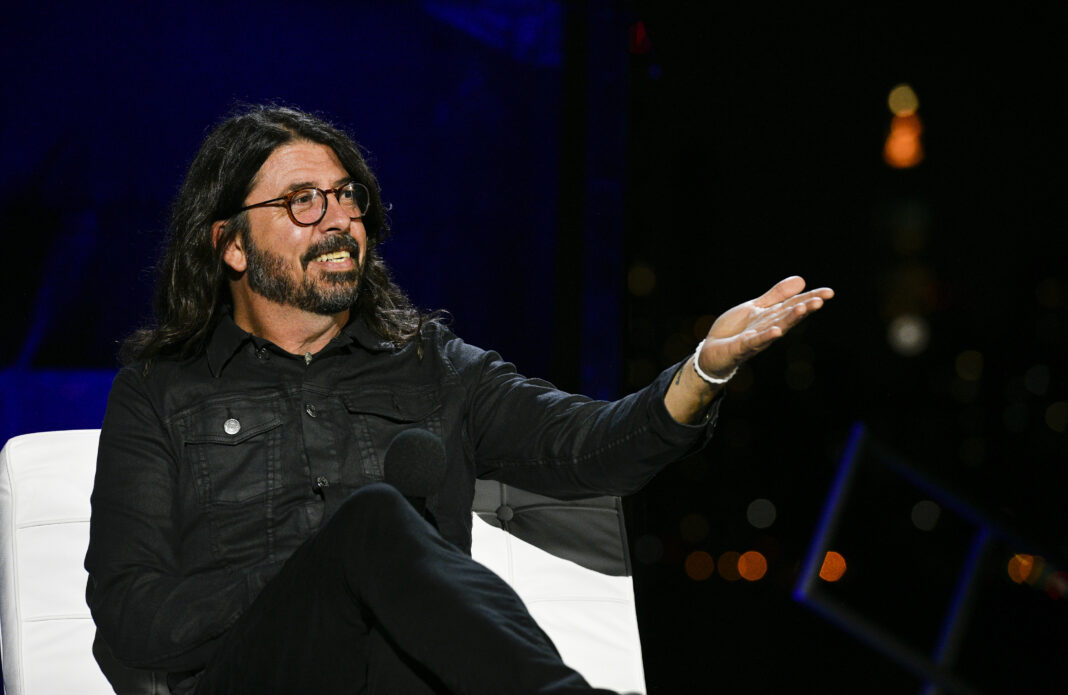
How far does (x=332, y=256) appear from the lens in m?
1.86

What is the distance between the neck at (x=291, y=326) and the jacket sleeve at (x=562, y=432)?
225 millimetres

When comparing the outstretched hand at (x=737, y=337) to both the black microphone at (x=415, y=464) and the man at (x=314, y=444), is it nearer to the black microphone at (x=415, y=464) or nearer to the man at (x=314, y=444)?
the man at (x=314, y=444)

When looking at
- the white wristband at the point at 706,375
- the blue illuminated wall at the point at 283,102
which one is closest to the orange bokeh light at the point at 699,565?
the blue illuminated wall at the point at 283,102

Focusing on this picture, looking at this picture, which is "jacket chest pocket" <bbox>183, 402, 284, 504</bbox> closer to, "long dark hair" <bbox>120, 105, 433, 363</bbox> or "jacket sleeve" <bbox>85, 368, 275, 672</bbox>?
"jacket sleeve" <bbox>85, 368, 275, 672</bbox>

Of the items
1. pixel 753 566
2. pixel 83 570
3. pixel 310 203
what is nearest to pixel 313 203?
pixel 310 203

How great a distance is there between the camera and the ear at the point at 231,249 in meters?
1.95

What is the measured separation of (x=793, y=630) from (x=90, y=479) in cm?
187

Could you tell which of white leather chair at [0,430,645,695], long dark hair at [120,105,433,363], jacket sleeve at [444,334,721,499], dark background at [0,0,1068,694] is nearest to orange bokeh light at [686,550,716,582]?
dark background at [0,0,1068,694]

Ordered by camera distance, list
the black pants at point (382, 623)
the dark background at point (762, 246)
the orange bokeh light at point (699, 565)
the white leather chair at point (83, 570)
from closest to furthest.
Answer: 1. the black pants at point (382, 623)
2. the white leather chair at point (83, 570)
3. the dark background at point (762, 246)
4. the orange bokeh light at point (699, 565)

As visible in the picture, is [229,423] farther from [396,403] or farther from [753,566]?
[753,566]

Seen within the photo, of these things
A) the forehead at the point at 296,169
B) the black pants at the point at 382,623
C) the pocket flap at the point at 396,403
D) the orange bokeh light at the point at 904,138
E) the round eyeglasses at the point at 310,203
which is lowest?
the black pants at the point at 382,623

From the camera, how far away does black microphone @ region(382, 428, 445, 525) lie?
1.39 m

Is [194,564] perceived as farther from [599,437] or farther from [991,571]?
[991,571]

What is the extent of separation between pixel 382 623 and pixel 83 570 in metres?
0.73
